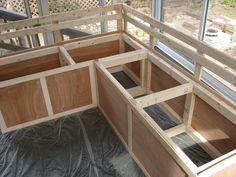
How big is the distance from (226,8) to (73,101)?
222 cm

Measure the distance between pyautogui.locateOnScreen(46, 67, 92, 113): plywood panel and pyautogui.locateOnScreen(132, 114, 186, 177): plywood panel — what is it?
89 centimetres

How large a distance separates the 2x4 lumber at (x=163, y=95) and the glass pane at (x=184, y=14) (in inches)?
60.9

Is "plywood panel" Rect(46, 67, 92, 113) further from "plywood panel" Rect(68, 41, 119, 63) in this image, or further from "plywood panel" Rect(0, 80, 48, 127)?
"plywood panel" Rect(68, 41, 119, 63)

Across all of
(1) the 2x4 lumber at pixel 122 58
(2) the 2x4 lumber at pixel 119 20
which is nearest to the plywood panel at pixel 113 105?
(1) the 2x4 lumber at pixel 122 58

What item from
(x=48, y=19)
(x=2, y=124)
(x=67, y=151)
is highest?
(x=48, y=19)

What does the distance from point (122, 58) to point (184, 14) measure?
1.69 metres

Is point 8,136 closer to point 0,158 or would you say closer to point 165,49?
point 0,158

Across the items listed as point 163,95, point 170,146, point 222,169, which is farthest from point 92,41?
point 222,169

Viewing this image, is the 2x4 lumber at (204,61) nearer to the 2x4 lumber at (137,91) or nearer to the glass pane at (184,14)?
the 2x4 lumber at (137,91)

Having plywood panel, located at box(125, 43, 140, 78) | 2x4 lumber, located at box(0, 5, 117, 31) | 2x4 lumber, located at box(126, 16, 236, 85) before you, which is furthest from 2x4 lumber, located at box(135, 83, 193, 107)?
2x4 lumber, located at box(0, 5, 117, 31)

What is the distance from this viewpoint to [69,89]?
8.92 feet

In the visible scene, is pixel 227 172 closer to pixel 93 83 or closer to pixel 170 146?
pixel 170 146

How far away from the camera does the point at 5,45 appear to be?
3891 mm

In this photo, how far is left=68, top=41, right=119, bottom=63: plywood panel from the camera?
3.22m
